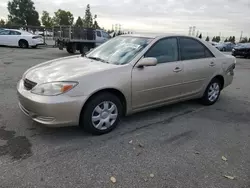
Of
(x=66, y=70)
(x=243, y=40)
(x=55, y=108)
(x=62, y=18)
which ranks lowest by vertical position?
(x=55, y=108)

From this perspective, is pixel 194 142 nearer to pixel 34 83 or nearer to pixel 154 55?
pixel 154 55

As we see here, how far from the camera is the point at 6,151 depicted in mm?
3008

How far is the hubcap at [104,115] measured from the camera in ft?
11.4

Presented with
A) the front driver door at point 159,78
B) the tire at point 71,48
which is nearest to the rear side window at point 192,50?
the front driver door at point 159,78

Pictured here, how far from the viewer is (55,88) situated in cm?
316

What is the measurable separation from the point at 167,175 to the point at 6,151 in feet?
6.64

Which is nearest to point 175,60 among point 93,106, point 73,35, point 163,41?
point 163,41

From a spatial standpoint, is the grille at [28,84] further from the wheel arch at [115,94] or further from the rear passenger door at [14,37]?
the rear passenger door at [14,37]

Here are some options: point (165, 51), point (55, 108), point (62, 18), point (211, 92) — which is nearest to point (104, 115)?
point (55, 108)

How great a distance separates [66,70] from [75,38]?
11.4m

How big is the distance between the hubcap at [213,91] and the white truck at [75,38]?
1071 centimetres

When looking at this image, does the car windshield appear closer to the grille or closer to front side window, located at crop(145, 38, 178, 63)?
front side window, located at crop(145, 38, 178, 63)

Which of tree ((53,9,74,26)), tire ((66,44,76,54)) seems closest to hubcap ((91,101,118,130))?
tire ((66,44,76,54))

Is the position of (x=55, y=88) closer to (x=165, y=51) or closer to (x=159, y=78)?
(x=159, y=78)
